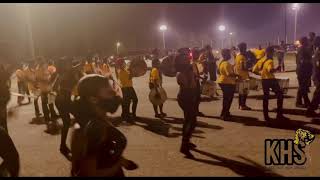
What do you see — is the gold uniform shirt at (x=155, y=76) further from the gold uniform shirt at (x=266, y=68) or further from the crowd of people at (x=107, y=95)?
the gold uniform shirt at (x=266, y=68)

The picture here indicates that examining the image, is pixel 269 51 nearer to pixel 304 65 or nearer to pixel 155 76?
pixel 304 65

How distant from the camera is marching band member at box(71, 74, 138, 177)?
310cm

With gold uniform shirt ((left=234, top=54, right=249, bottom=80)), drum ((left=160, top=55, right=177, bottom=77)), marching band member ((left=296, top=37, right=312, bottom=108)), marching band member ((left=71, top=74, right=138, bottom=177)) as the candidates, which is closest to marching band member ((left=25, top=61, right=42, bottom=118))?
drum ((left=160, top=55, right=177, bottom=77))

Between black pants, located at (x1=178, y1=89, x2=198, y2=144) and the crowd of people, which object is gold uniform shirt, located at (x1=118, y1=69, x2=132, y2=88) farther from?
black pants, located at (x1=178, y1=89, x2=198, y2=144)

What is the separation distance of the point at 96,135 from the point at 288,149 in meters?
5.20

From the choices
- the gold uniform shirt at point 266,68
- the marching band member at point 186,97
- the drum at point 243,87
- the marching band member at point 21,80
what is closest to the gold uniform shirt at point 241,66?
the drum at point 243,87

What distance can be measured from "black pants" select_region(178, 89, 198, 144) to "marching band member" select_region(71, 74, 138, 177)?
3894 mm

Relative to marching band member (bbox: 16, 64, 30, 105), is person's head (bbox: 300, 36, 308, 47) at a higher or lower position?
higher

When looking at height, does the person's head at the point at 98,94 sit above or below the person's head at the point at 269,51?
below

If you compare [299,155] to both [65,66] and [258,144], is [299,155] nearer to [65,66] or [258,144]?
[258,144]

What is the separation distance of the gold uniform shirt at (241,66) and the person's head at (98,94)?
26.2 feet

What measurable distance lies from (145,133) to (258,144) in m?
2.66

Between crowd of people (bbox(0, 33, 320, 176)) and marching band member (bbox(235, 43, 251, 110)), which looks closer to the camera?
crowd of people (bbox(0, 33, 320, 176))

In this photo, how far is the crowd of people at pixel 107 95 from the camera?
3178 millimetres
